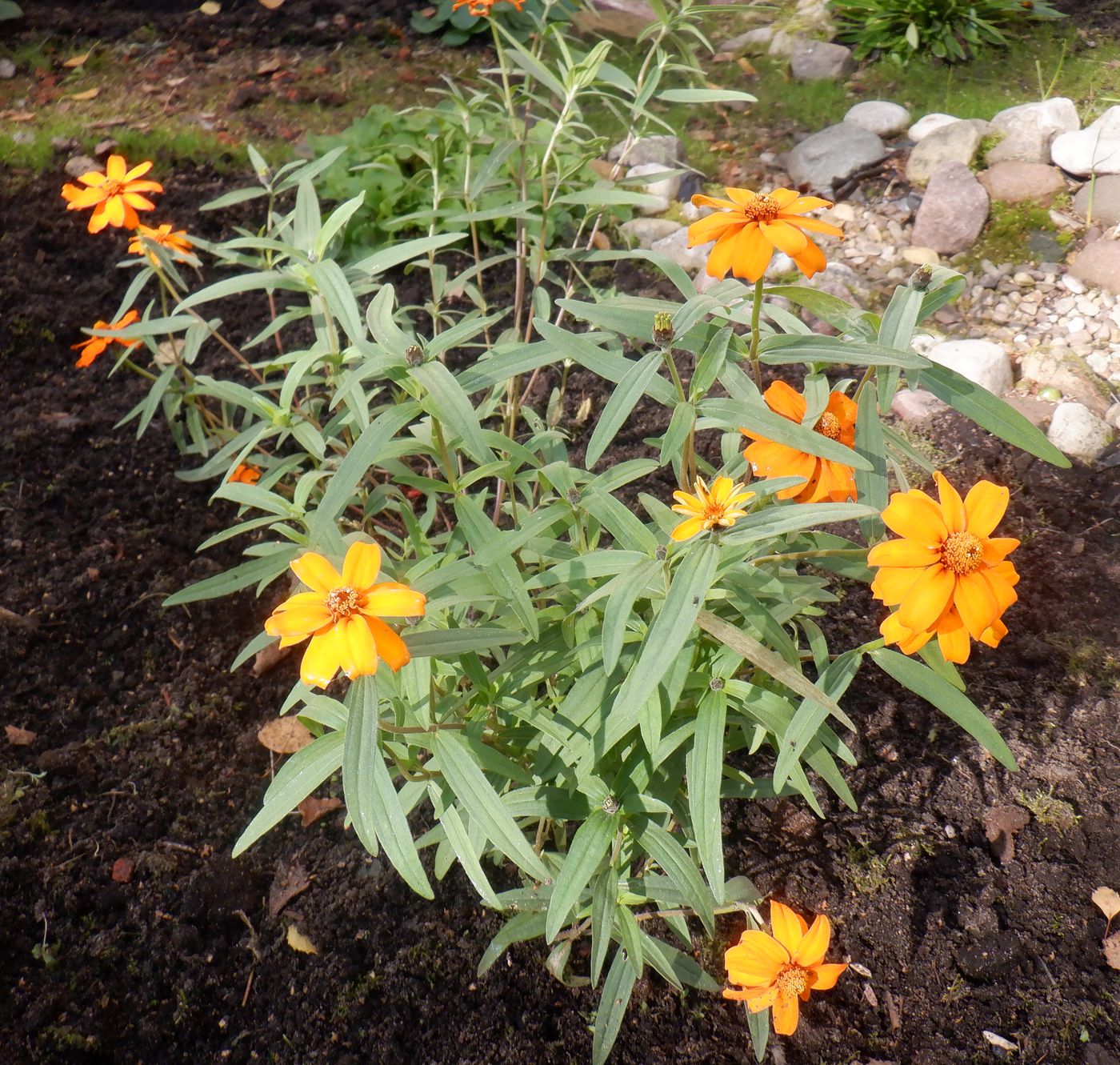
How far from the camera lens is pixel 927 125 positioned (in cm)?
398

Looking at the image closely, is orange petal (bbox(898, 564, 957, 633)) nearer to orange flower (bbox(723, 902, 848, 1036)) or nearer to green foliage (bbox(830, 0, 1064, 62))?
orange flower (bbox(723, 902, 848, 1036))

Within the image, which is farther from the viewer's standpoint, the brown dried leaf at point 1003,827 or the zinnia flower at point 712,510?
the brown dried leaf at point 1003,827

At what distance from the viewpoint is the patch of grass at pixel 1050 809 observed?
1.95 m

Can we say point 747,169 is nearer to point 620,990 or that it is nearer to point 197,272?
point 197,272

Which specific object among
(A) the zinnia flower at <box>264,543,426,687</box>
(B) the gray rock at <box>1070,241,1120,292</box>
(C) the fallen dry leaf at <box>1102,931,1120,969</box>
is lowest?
(C) the fallen dry leaf at <box>1102,931,1120,969</box>

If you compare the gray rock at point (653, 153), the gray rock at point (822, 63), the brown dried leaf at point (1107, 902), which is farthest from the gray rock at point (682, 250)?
the brown dried leaf at point (1107, 902)

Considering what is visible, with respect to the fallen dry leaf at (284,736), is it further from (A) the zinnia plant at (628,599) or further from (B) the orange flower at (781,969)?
(B) the orange flower at (781,969)

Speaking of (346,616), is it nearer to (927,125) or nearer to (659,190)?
(659,190)

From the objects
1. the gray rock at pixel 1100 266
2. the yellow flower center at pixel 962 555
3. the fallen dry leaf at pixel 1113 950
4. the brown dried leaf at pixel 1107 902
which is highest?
the yellow flower center at pixel 962 555

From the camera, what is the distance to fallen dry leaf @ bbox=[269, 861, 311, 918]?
6.34ft

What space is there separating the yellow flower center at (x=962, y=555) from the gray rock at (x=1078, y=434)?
187 cm

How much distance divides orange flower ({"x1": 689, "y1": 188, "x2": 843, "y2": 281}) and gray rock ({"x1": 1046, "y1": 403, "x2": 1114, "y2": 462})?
6.00 feet

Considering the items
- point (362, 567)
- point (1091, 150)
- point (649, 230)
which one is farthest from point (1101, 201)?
point (362, 567)

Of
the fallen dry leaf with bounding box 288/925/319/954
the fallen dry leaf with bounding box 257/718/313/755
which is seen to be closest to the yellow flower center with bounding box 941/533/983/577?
the fallen dry leaf with bounding box 288/925/319/954
